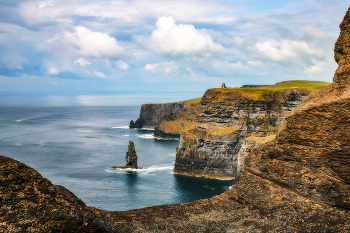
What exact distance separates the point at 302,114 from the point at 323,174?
3176mm

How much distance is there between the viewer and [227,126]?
300 feet

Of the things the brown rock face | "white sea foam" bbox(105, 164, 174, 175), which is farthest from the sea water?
the brown rock face

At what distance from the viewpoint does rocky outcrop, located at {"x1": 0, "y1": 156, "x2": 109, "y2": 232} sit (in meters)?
11.4

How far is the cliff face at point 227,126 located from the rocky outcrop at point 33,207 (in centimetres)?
7668

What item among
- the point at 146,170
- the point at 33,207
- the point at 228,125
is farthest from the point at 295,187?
the point at 146,170

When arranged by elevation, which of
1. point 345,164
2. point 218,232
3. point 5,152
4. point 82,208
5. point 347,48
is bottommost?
point 5,152

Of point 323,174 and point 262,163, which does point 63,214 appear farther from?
point 323,174

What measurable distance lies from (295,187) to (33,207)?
1273cm

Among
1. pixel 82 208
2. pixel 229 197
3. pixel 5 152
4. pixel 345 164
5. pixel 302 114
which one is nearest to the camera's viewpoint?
pixel 82 208

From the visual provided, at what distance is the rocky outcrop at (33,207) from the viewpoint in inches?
451

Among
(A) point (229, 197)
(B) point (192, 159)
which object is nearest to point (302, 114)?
(A) point (229, 197)

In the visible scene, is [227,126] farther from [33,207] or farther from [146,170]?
[33,207]

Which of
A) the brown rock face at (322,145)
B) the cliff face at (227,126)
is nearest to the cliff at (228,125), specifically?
the cliff face at (227,126)

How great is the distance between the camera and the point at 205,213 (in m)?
18.3
